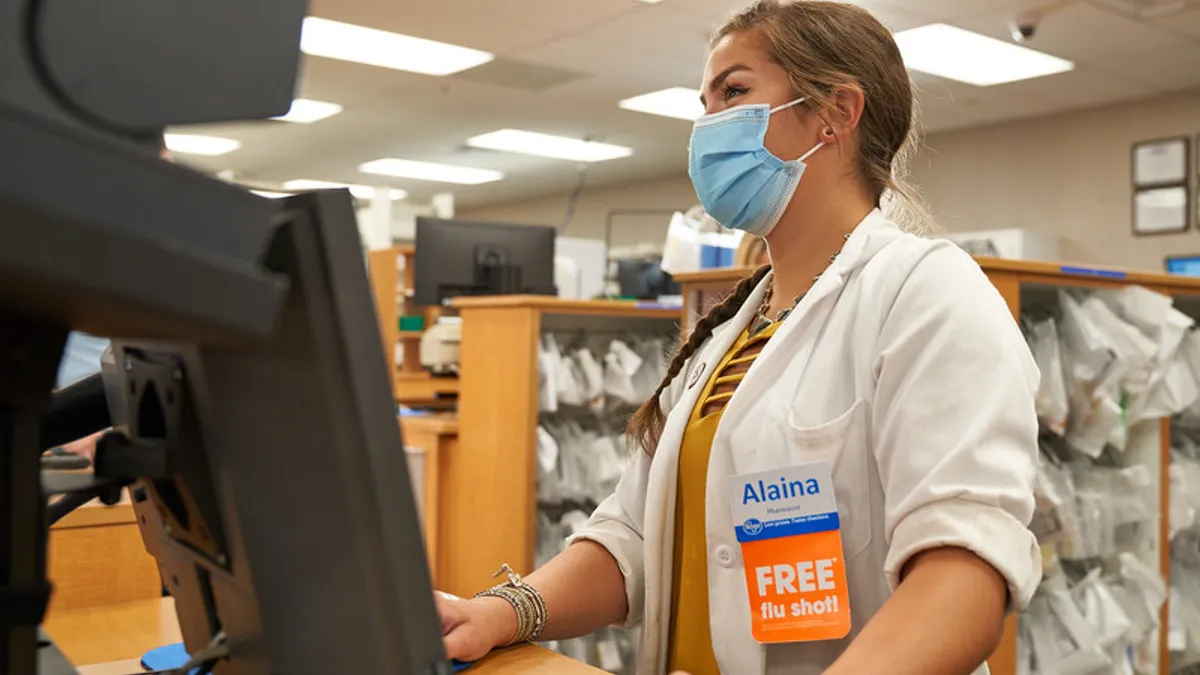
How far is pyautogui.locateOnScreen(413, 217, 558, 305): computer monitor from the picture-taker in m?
5.12

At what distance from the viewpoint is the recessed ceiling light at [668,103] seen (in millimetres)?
7301

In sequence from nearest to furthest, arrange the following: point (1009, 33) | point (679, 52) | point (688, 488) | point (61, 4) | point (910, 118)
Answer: point (61, 4), point (688, 488), point (910, 118), point (1009, 33), point (679, 52)

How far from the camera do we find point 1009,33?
5699mm

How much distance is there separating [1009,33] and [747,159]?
4.92 meters

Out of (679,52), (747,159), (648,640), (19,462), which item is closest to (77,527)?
(648,640)

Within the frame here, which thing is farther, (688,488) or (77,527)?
(77,527)

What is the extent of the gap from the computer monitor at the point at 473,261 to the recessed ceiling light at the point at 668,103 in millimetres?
2499

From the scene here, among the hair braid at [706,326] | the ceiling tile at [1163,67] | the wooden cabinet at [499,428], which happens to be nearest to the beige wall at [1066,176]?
the ceiling tile at [1163,67]

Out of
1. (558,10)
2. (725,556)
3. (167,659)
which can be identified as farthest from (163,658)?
(558,10)

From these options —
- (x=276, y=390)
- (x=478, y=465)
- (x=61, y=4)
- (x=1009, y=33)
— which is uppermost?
(x=1009, y=33)

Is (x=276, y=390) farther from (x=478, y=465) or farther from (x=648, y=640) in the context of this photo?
(x=478, y=465)

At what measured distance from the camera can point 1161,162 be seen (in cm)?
698

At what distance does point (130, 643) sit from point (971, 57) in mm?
5902

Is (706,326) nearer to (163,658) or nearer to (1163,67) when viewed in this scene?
(163,658)
